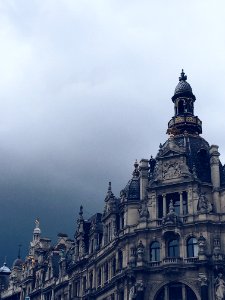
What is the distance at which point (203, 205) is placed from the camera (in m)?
91.9

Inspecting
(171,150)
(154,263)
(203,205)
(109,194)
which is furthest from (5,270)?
(203,205)

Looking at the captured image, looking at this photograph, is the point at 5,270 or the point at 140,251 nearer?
the point at 140,251

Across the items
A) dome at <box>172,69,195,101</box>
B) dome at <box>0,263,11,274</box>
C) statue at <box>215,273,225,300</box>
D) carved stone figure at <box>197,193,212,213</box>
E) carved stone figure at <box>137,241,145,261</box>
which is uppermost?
dome at <box>172,69,195,101</box>

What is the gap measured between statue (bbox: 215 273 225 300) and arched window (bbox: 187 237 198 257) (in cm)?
466

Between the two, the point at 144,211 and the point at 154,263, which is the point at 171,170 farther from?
the point at 154,263

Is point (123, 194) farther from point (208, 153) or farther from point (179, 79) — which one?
point (179, 79)

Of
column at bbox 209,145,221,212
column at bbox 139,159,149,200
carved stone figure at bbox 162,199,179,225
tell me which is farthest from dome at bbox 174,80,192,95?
carved stone figure at bbox 162,199,179,225

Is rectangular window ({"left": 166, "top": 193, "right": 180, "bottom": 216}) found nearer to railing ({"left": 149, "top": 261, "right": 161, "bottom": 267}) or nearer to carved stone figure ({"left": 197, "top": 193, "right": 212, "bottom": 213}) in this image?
carved stone figure ({"left": 197, "top": 193, "right": 212, "bottom": 213})

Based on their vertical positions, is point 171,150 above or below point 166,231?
above

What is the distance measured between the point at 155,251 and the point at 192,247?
513cm

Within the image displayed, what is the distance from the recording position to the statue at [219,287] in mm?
85500

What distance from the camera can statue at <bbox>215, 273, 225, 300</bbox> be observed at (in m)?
85.5

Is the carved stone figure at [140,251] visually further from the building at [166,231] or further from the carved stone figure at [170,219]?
the carved stone figure at [170,219]

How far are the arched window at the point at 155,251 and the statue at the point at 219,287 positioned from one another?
9073 mm
